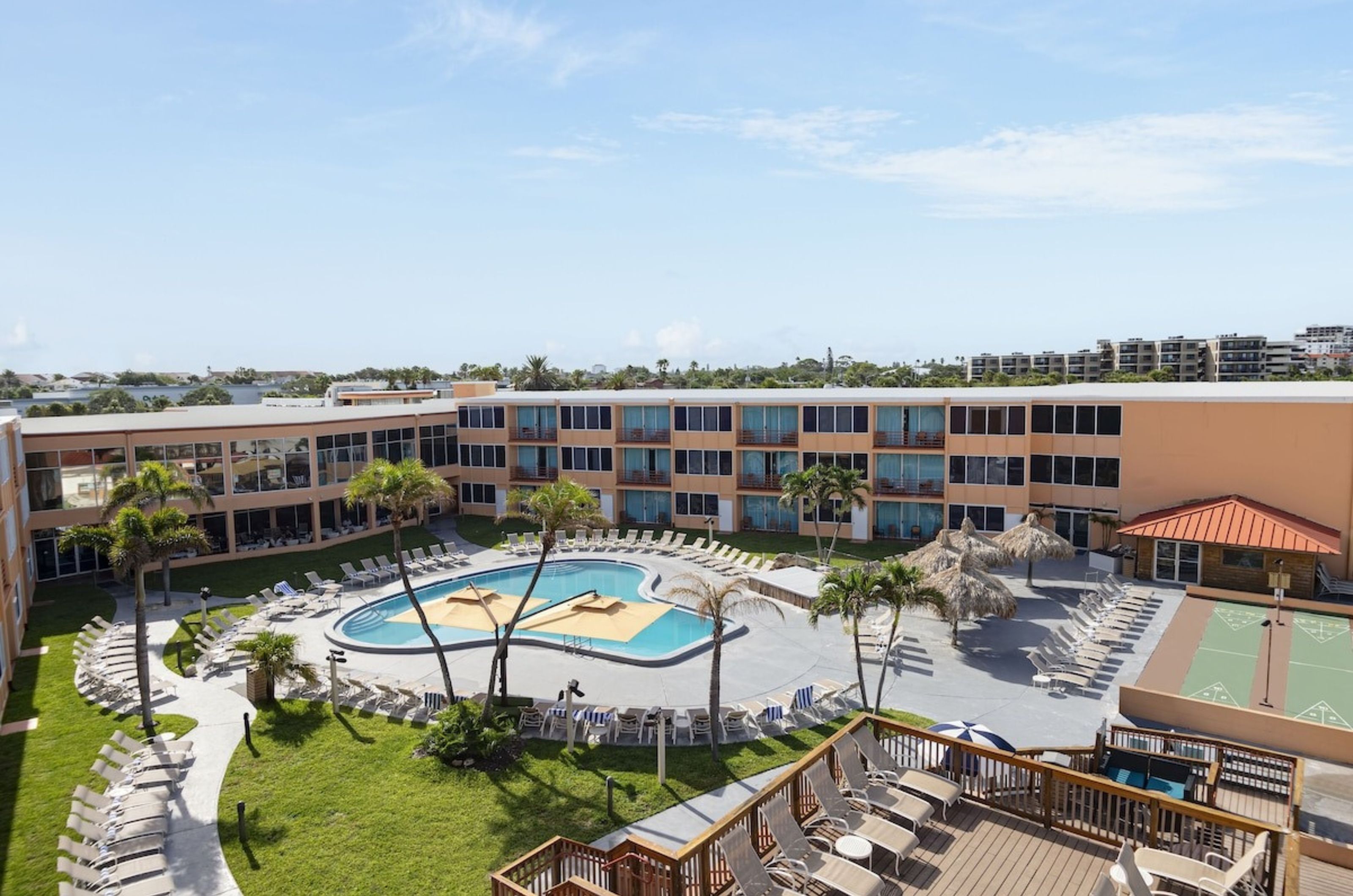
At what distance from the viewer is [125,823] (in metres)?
13.3

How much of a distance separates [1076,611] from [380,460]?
20.7 meters

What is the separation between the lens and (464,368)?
161 meters

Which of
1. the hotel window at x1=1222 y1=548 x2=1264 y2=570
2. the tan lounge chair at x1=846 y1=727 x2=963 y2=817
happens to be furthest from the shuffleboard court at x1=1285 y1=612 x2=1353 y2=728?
the tan lounge chair at x1=846 y1=727 x2=963 y2=817

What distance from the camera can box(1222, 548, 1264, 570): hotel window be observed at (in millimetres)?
26688

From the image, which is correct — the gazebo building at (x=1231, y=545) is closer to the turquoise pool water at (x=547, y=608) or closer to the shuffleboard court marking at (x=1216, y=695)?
the shuffleboard court marking at (x=1216, y=695)

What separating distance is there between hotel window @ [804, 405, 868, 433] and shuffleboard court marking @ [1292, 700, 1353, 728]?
20.4 metres

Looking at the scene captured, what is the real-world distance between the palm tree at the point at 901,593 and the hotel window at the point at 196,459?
27611mm

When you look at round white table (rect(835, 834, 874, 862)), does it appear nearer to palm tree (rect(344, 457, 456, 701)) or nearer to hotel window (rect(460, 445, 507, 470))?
palm tree (rect(344, 457, 456, 701))

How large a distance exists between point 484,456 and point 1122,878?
3916cm

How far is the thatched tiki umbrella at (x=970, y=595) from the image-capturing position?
2184 centimetres

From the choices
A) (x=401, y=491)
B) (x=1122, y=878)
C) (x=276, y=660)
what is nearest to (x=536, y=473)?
(x=276, y=660)

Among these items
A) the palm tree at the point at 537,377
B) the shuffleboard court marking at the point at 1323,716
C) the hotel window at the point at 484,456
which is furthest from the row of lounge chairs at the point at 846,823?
the palm tree at the point at 537,377

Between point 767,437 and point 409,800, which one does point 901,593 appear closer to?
point 409,800

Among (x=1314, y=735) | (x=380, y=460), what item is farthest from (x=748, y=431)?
(x=1314, y=735)
